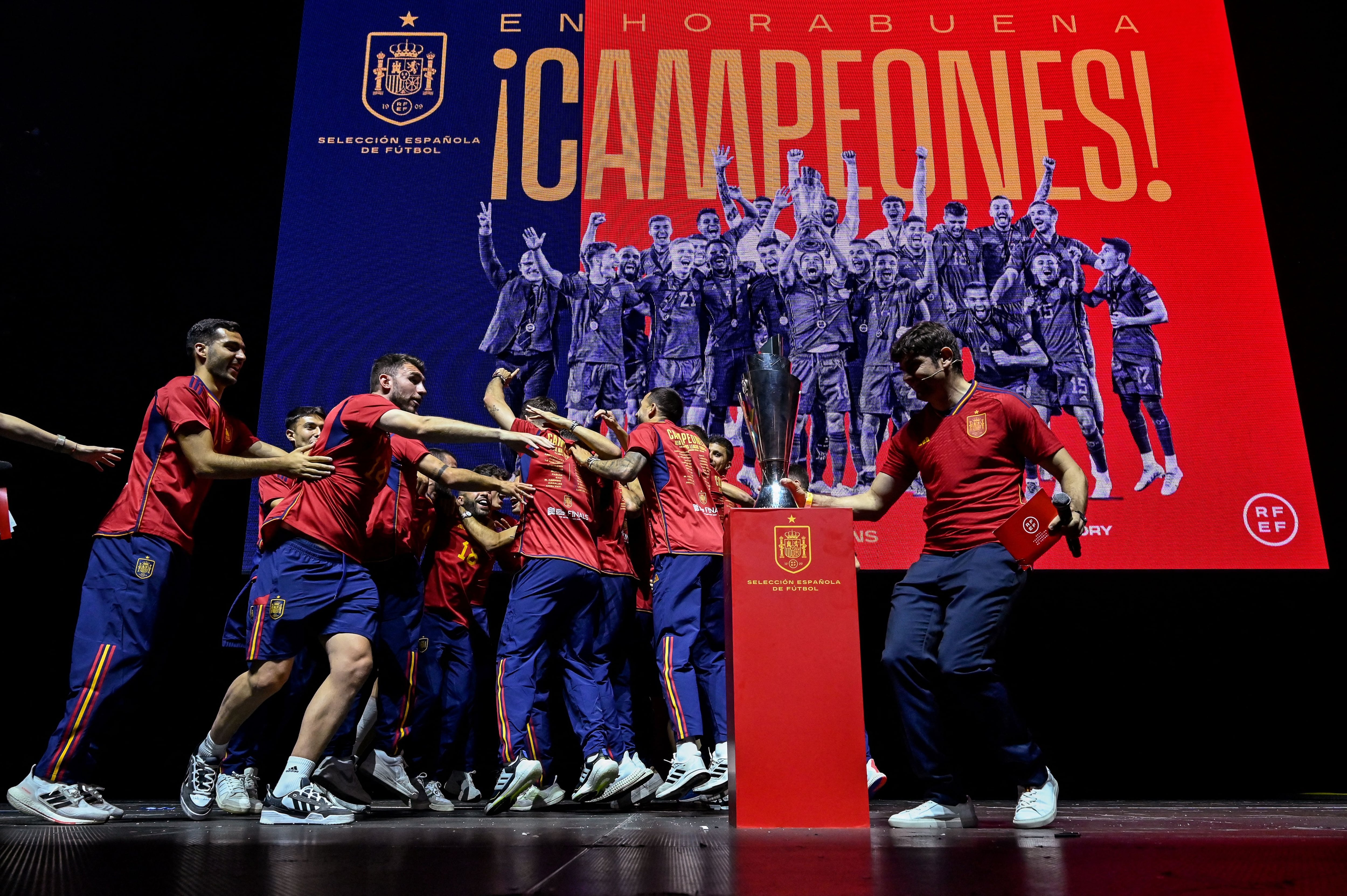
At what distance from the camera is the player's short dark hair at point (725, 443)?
5090mm

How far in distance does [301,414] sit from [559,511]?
A: 150 centimetres

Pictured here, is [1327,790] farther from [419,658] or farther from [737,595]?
[419,658]

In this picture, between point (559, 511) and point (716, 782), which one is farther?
point (559, 511)

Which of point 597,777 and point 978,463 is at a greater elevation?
point 978,463

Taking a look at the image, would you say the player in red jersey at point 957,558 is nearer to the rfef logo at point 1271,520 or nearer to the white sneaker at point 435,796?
the white sneaker at point 435,796

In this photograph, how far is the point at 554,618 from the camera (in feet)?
14.0

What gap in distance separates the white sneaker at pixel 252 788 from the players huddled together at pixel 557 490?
21 mm

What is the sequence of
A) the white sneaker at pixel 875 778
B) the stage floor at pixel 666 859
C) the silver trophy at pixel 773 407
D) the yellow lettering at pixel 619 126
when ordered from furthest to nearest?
the yellow lettering at pixel 619 126, the white sneaker at pixel 875 778, the silver trophy at pixel 773 407, the stage floor at pixel 666 859

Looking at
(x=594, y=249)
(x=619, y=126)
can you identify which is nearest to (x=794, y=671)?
(x=594, y=249)

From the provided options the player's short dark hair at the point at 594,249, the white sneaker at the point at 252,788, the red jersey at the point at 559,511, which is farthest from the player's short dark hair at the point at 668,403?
the white sneaker at the point at 252,788

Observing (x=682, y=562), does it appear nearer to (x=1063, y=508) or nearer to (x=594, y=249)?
(x=1063, y=508)

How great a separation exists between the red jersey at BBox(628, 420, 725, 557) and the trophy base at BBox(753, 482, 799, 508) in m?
1.34

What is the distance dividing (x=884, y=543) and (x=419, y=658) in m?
2.50

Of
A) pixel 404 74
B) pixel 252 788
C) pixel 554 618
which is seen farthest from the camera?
pixel 404 74
